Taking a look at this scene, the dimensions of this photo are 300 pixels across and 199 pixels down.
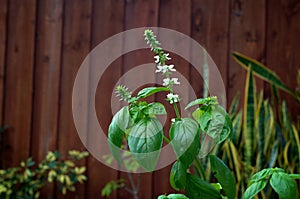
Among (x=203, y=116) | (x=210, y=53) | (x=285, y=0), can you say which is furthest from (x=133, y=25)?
(x=203, y=116)

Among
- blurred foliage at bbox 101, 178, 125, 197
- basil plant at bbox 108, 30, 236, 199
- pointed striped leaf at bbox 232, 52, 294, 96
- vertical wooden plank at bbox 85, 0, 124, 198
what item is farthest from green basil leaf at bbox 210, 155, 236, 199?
vertical wooden plank at bbox 85, 0, 124, 198

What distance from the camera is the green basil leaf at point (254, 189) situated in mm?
726

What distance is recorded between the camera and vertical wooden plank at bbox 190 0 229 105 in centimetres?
206

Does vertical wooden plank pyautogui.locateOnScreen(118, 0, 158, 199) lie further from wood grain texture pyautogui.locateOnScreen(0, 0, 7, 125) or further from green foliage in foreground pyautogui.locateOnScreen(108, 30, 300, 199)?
green foliage in foreground pyautogui.locateOnScreen(108, 30, 300, 199)

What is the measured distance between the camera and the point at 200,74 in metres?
2.05

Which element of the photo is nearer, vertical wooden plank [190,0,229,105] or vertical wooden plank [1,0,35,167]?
vertical wooden plank [190,0,229,105]

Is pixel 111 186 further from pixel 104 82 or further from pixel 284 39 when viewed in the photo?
pixel 284 39

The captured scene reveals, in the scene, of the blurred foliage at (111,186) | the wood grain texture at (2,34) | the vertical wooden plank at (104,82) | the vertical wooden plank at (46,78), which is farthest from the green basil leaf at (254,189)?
the wood grain texture at (2,34)

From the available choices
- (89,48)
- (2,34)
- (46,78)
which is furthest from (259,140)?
(2,34)

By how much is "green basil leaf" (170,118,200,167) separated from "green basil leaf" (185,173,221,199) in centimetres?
4

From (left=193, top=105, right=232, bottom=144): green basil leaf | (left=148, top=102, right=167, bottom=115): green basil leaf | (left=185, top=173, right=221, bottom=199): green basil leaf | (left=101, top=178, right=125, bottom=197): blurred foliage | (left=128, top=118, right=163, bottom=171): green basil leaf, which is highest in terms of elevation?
(left=148, top=102, right=167, bottom=115): green basil leaf

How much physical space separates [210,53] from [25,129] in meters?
0.87

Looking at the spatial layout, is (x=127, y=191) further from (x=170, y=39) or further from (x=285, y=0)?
(x=285, y=0)

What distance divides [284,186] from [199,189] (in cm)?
12
